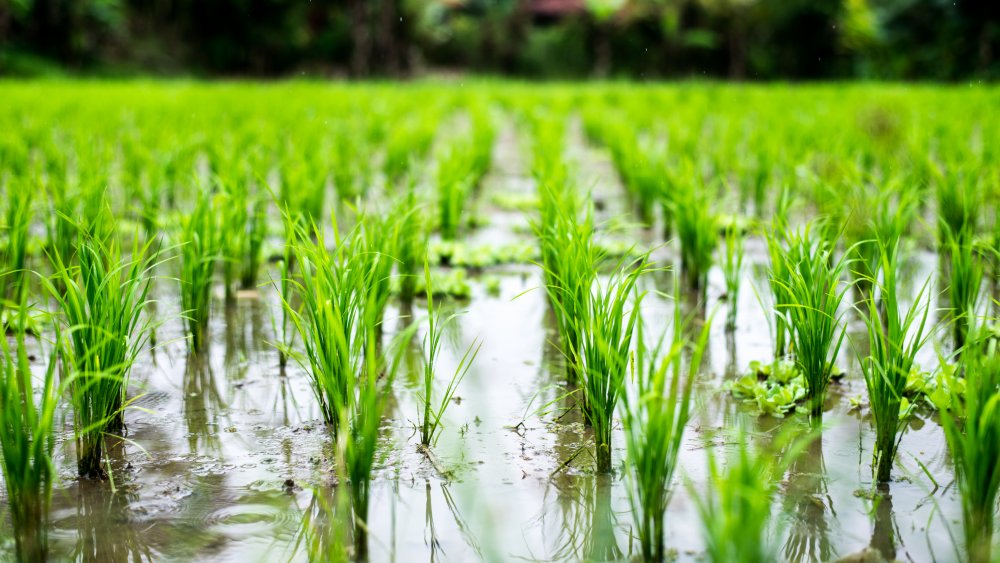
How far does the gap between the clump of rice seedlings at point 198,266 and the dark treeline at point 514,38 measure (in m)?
17.8

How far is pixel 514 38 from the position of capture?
1064 inches

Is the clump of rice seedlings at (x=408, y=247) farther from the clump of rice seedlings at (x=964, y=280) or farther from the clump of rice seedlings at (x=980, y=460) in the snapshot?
the clump of rice seedlings at (x=980, y=460)

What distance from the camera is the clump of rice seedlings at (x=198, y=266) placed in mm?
2680

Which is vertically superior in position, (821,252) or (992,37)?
(992,37)

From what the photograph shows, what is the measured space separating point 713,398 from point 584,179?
155 inches

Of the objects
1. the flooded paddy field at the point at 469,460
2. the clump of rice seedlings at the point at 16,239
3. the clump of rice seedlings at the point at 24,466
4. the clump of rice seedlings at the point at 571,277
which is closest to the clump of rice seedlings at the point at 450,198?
the flooded paddy field at the point at 469,460

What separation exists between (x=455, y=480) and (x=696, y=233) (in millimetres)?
1666

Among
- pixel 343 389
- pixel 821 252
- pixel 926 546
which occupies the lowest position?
pixel 926 546

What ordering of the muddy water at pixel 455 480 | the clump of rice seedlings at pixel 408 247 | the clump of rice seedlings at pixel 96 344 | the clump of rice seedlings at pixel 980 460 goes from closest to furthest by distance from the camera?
the clump of rice seedlings at pixel 980 460 → the muddy water at pixel 455 480 → the clump of rice seedlings at pixel 96 344 → the clump of rice seedlings at pixel 408 247

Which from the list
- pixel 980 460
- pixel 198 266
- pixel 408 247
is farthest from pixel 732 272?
pixel 198 266

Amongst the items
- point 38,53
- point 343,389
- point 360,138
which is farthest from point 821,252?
point 38,53

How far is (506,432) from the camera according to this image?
2182 mm

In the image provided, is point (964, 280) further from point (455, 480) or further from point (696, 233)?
point (455, 480)

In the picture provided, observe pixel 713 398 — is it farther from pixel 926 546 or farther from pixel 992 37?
pixel 992 37
